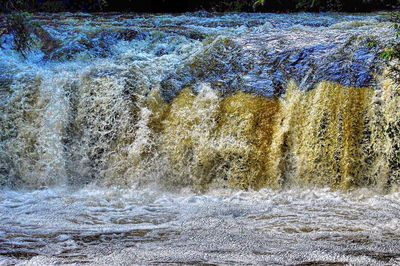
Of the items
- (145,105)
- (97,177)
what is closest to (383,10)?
(145,105)

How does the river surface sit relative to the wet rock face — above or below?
below

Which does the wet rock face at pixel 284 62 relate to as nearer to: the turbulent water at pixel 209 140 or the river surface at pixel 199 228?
the turbulent water at pixel 209 140

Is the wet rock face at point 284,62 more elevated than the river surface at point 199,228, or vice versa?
the wet rock face at point 284,62

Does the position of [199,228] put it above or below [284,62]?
below

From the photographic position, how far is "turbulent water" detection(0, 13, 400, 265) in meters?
5.22

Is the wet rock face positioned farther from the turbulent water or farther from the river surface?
the river surface

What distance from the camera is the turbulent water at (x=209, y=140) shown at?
5219 millimetres

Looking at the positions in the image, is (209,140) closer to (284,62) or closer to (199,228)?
(284,62)

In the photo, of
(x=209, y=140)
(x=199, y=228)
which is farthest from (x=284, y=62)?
(x=199, y=228)

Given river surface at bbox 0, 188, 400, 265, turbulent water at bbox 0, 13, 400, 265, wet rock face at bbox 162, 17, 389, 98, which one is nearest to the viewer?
river surface at bbox 0, 188, 400, 265

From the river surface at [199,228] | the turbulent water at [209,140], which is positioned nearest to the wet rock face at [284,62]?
the turbulent water at [209,140]

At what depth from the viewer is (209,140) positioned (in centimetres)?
646

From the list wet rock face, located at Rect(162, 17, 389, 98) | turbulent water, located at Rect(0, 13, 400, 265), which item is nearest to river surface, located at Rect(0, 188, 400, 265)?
turbulent water, located at Rect(0, 13, 400, 265)

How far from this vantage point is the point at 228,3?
12.5 m
